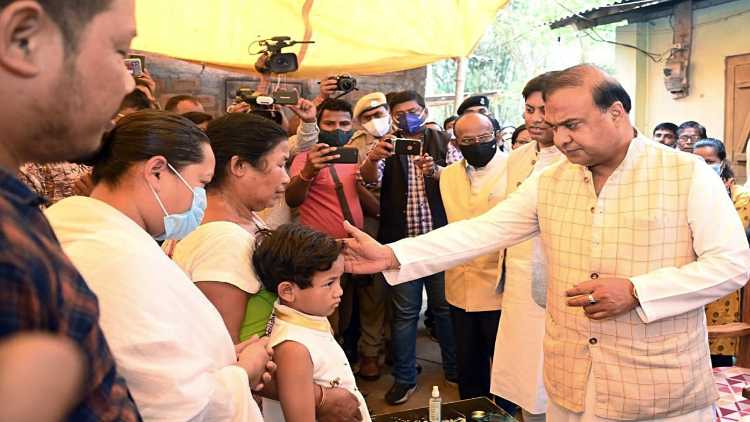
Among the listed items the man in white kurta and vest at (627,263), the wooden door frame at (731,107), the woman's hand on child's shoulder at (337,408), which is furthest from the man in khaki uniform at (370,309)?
the wooden door frame at (731,107)

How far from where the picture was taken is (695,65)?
8.28 m

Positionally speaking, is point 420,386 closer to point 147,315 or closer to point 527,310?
point 527,310

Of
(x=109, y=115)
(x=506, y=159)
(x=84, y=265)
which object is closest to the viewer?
(x=109, y=115)

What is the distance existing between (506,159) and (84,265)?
2.82 m

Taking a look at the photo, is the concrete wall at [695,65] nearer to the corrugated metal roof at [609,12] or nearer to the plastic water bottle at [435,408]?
the corrugated metal roof at [609,12]

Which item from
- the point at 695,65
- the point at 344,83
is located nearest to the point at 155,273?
the point at 344,83

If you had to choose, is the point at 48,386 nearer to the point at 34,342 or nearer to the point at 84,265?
the point at 34,342

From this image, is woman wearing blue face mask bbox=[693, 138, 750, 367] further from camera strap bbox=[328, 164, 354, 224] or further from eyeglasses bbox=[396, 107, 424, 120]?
camera strap bbox=[328, 164, 354, 224]

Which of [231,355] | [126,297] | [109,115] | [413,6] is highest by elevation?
[413,6]

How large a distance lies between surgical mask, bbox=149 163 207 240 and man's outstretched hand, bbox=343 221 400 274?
739 mm

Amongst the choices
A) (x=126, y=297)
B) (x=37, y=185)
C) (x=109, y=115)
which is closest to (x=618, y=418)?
(x=126, y=297)

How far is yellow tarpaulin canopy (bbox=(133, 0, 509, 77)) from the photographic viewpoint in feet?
15.0

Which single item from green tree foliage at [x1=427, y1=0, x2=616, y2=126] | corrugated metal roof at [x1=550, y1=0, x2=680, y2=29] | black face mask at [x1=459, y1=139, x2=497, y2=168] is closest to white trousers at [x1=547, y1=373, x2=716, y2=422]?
black face mask at [x1=459, y1=139, x2=497, y2=168]

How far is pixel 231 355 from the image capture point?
5.36 ft
